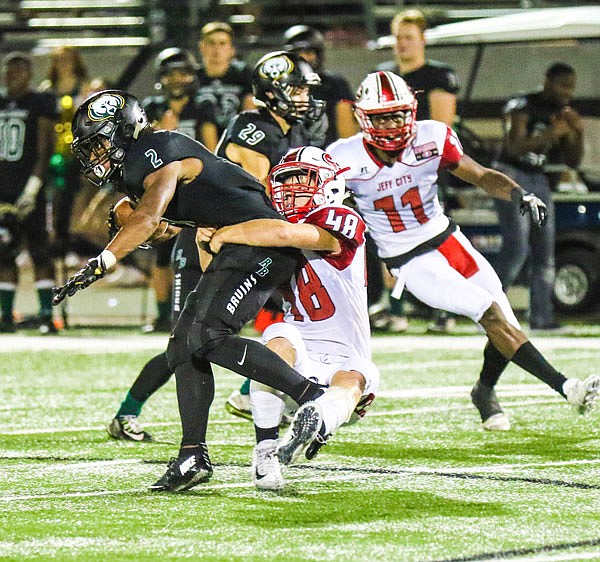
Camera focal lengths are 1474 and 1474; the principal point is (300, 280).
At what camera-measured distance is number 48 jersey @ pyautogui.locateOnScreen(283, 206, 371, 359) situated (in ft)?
18.3

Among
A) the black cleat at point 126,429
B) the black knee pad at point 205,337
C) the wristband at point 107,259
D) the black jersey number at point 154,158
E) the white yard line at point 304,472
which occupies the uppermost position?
the black jersey number at point 154,158

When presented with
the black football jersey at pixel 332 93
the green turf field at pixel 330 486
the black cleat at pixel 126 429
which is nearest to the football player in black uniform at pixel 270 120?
the black cleat at pixel 126 429

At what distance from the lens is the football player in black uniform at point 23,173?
1159 cm

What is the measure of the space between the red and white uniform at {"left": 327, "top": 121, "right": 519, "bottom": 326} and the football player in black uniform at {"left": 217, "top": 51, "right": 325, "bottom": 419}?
0.27m

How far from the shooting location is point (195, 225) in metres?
5.48

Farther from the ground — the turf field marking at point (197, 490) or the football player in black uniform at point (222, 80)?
the football player in black uniform at point (222, 80)

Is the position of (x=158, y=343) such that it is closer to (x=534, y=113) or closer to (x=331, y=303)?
(x=534, y=113)

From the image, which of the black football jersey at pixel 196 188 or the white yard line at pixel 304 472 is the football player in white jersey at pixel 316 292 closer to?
the black football jersey at pixel 196 188

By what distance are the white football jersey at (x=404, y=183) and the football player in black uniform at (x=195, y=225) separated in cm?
151

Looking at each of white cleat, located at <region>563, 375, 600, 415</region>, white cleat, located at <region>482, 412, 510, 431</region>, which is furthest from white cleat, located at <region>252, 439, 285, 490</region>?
white cleat, located at <region>482, 412, 510, 431</region>

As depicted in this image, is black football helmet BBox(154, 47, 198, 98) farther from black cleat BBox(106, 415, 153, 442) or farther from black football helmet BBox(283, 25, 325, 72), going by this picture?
black cleat BBox(106, 415, 153, 442)

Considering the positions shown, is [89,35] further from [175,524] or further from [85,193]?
[175,524]

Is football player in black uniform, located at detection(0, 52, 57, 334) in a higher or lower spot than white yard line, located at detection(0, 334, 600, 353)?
higher

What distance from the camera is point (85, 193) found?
14250 mm
